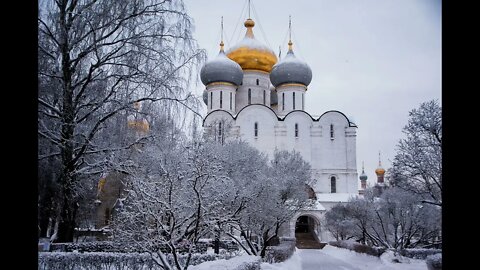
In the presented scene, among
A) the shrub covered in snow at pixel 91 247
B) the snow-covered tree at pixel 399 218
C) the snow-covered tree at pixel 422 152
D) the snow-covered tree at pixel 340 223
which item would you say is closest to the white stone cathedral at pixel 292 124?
the snow-covered tree at pixel 340 223

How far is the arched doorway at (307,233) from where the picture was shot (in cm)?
3106

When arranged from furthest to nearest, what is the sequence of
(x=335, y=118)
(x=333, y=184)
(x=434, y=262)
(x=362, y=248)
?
(x=335, y=118)
(x=333, y=184)
(x=362, y=248)
(x=434, y=262)

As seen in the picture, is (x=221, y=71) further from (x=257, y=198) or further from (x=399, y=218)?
(x=257, y=198)

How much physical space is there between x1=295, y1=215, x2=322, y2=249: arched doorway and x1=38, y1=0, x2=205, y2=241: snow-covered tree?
23.5 m

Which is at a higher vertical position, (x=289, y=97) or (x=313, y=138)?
(x=289, y=97)

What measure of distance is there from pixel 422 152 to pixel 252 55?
29.5 metres

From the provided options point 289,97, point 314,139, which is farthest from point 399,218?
point 289,97

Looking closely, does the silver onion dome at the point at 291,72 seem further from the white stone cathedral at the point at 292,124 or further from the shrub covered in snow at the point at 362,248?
the shrub covered in snow at the point at 362,248

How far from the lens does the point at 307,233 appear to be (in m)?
35.0

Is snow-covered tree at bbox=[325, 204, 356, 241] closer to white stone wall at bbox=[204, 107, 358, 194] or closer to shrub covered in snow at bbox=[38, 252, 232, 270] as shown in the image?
white stone wall at bbox=[204, 107, 358, 194]

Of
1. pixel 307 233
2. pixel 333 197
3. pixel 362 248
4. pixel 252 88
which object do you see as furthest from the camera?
pixel 252 88

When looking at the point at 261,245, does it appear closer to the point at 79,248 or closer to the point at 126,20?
the point at 79,248

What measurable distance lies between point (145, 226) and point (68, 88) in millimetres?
2717
